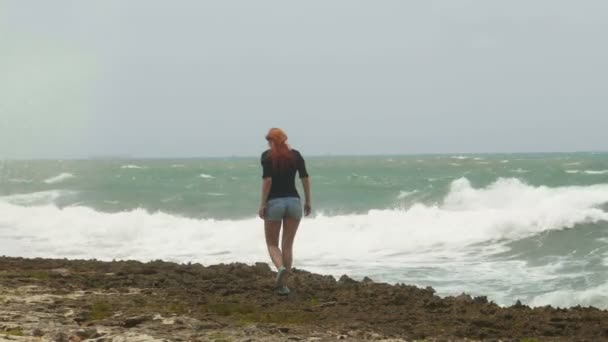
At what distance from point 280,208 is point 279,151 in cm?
52

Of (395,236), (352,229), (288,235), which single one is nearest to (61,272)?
(288,235)

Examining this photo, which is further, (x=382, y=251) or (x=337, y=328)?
(x=382, y=251)

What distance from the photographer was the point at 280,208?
7.21 meters

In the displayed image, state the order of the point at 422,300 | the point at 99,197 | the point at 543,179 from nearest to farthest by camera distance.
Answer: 1. the point at 422,300
2. the point at 99,197
3. the point at 543,179

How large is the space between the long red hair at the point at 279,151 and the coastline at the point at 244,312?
1.17m

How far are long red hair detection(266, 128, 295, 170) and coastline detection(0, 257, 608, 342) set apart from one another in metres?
1.17

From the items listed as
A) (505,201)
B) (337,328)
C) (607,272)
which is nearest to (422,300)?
(337,328)

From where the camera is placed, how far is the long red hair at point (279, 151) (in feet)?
23.6

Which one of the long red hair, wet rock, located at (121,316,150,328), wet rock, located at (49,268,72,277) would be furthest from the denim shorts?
wet rock, located at (49,268,72,277)

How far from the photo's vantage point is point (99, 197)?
36594mm

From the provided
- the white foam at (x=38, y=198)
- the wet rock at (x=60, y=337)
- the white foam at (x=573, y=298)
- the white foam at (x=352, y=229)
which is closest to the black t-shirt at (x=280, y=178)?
the wet rock at (x=60, y=337)

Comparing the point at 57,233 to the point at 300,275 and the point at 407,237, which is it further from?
the point at 300,275

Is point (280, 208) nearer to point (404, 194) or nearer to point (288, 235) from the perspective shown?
point (288, 235)

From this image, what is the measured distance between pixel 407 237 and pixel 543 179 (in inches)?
931
